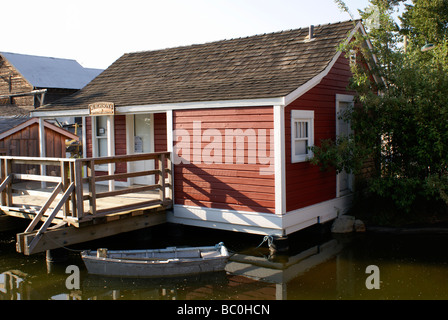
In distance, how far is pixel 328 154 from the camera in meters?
10.2

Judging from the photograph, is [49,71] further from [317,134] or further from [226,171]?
[317,134]

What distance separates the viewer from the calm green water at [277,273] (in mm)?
7438

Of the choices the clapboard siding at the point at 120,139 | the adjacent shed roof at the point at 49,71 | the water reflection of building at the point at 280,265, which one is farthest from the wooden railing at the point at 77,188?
the adjacent shed roof at the point at 49,71

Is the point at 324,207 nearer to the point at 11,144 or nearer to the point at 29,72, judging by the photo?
the point at 11,144

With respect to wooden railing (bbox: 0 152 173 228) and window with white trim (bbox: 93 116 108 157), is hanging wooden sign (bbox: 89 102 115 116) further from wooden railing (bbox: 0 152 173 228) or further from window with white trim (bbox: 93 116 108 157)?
wooden railing (bbox: 0 152 173 228)

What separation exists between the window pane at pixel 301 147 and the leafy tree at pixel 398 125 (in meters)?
0.29

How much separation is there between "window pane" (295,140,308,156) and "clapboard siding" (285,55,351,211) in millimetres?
261

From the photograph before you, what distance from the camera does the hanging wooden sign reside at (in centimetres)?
1148

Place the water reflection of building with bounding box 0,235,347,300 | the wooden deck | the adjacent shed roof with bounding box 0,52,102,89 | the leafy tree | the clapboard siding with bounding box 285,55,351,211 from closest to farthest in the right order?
1. the water reflection of building with bounding box 0,235,347,300
2. the wooden deck
3. the clapboard siding with bounding box 285,55,351,211
4. the leafy tree
5. the adjacent shed roof with bounding box 0,52,102,89

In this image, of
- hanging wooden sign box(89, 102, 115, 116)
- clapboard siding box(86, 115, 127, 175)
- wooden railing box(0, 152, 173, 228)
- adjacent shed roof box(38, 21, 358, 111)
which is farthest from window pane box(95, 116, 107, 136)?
wooden railing box(0, 152, 173, 228)

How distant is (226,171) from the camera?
10031mm

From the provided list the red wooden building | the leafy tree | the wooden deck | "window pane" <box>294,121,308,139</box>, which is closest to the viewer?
the wooden deck

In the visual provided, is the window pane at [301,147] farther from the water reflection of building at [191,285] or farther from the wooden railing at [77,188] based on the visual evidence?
the wooden railing at [77,188]
